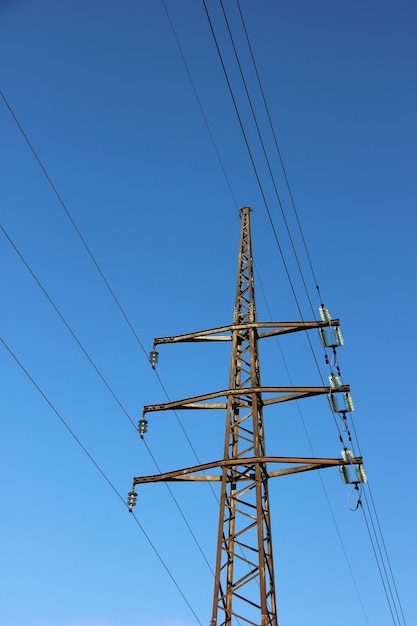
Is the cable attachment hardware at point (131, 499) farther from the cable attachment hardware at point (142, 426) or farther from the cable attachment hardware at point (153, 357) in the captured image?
the cable attachment hardware at point (153, 357)

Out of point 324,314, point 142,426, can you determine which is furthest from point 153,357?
point 324,314

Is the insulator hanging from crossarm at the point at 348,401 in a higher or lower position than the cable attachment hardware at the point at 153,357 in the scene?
lower

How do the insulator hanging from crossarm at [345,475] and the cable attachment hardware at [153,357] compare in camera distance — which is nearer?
the insulator hanging from crossarm at [345,475]

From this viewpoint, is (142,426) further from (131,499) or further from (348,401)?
(348,401)

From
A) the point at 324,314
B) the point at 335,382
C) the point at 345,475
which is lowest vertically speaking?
the point at 345,475

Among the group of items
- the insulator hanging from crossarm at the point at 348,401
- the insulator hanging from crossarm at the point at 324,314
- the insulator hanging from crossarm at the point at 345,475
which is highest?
the insulator hanging from crossarm at the point at 324,314

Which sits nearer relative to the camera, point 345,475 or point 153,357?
point 345,475

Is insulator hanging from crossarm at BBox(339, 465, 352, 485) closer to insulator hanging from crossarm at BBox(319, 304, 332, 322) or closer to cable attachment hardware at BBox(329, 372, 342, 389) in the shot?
cable attachment hardware at BBox(329, 372, 342, 389)

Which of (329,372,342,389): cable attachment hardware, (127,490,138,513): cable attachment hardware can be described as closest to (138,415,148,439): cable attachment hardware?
(127,490,138,513): cable attachment hardware

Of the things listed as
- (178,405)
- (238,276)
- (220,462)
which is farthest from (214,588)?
(238,276)

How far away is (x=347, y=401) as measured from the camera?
52.4ft

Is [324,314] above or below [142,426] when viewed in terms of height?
above

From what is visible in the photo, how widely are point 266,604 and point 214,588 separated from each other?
4.57ft

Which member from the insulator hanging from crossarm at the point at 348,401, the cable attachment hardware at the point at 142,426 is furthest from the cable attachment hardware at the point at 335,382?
Result: the cable attachment hardware at the point at 142,426
